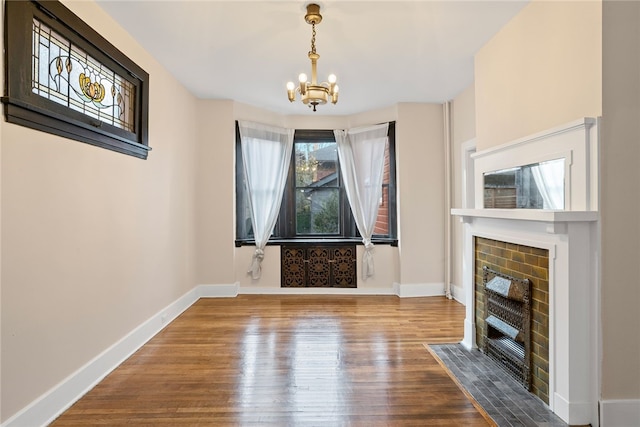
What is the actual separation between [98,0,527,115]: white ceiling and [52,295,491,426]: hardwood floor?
268 centimetres

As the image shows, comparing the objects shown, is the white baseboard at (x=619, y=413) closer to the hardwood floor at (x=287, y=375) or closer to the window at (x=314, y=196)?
the hardwood floor at (x=287, y=375)

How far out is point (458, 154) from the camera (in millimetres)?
4707

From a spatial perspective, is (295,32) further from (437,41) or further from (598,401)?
(598,401)

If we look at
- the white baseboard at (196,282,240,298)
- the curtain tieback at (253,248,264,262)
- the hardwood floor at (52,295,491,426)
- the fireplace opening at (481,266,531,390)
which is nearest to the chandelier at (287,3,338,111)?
the fireplace opening at (481,266,531,390)

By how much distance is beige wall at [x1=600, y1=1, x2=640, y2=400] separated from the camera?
6.44 ft

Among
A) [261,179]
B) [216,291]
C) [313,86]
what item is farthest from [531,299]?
[216,291]

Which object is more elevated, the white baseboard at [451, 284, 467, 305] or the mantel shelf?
the mantel shelf

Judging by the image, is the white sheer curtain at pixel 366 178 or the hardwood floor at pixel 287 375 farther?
the white sheer curtain at pixel 366 178

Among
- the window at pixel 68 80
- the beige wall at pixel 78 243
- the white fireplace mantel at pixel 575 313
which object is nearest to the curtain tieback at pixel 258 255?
the beige wall at pixel 78 243

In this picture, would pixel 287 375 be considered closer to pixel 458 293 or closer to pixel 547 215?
pixel 547 215

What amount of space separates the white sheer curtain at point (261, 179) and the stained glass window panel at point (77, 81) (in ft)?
6.87

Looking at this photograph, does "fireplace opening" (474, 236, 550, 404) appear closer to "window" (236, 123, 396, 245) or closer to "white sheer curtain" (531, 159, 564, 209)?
"white sheer curtain" (531, 159, 564, 209)

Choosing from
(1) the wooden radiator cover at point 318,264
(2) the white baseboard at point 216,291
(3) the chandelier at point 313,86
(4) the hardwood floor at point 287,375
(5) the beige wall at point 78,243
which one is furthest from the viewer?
(1) the wooden radiator cover at point 318,264

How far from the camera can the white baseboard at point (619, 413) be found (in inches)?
79.2
